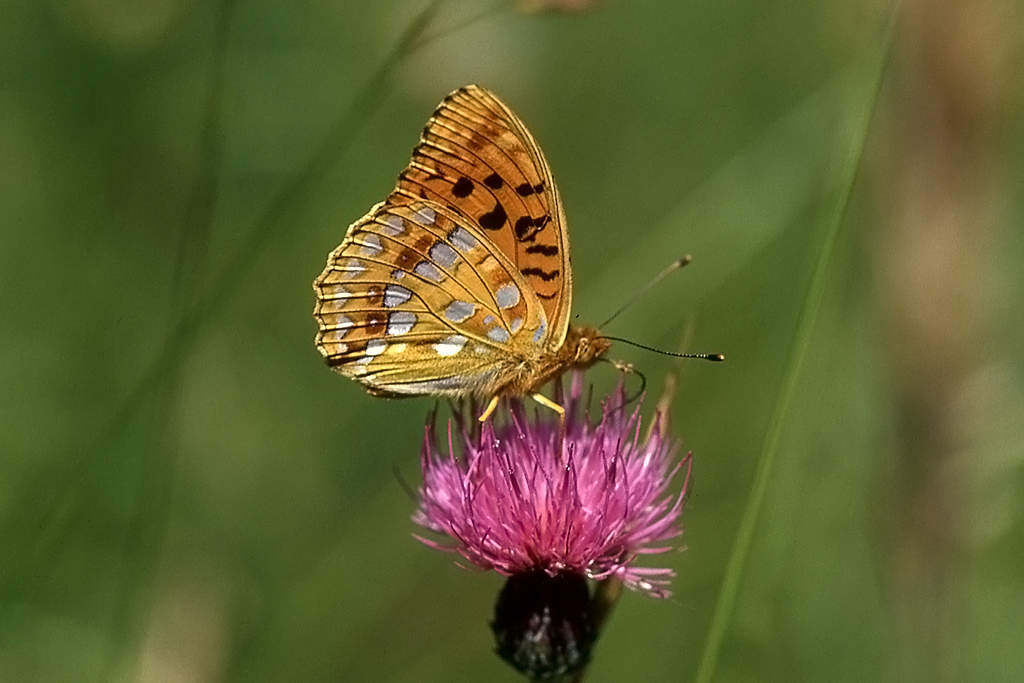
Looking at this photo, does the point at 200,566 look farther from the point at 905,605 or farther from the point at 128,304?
the point at 905,605

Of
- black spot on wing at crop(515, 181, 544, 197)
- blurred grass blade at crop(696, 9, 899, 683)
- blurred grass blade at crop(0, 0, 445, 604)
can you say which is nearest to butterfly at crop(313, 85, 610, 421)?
black spot on wing at crop(515, 181, 544, 197)

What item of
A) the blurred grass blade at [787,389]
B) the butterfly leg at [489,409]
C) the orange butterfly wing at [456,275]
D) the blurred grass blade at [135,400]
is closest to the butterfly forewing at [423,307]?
the orange butterfly wing at [456,275]

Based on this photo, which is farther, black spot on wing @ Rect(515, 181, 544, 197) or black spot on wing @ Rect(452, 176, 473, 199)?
black spot on wing @ Rect(452, 176, 473, 199)

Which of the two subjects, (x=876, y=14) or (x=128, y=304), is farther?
(x=128, y=304)

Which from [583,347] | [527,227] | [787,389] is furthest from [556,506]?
[527,227]

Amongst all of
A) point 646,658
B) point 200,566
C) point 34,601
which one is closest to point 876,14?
point 646,658

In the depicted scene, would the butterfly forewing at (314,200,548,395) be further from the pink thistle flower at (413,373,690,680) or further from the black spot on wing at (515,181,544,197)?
the pink thistle flower at (413,373,690,680)
